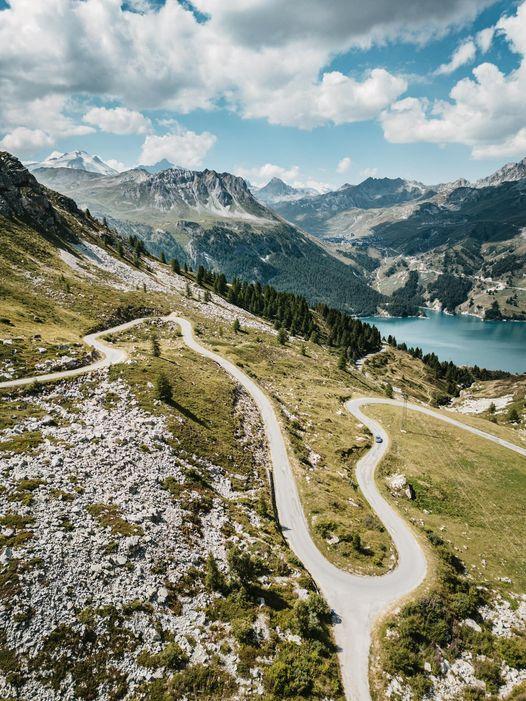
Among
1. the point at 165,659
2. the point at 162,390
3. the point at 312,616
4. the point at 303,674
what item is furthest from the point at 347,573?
the point at 162,390

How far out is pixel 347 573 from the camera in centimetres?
3409

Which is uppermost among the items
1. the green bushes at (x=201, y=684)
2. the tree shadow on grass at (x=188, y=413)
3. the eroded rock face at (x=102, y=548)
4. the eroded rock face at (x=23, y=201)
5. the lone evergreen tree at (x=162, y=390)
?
the eroded rock face at (x=23, y=201)

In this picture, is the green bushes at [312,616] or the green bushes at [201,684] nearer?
the green bushes at [201,684]

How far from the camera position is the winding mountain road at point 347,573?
2702 centimetres

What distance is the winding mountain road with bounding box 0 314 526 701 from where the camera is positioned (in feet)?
88.6

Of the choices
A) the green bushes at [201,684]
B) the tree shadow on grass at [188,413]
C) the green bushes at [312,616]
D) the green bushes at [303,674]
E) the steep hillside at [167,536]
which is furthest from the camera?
the tree shadow on grass at [188,413]

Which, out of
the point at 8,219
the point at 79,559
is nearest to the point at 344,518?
the point at 79,559

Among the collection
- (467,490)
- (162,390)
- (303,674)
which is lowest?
(303,674)

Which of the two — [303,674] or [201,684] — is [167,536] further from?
[303,674]

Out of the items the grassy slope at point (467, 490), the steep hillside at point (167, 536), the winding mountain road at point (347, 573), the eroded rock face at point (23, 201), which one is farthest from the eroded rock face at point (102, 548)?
the eroded rock face at point (23, 201)

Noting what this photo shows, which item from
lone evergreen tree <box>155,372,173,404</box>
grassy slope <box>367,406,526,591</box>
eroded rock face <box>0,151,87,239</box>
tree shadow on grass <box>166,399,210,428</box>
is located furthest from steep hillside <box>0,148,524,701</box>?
eroded rock face <box>0,151,87,239</box>

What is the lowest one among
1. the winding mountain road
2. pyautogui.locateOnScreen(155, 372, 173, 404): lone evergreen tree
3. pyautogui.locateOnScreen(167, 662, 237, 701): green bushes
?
the winding mountain road

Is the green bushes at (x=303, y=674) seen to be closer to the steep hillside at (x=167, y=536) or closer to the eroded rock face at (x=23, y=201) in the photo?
the steep hillside at (x=167, y=536)

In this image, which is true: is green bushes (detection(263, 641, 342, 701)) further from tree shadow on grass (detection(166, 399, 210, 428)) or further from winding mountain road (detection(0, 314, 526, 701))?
tree shadow on grass (detection(166, 399, 210, 428))
